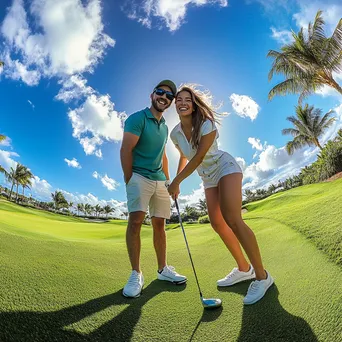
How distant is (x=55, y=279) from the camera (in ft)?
9.50

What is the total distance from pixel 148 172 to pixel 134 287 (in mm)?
1382

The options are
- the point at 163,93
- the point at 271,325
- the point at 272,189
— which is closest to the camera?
the point at 271,325

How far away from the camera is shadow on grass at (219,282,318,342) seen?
73.5 inches

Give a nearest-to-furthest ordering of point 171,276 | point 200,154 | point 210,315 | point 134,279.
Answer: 1. point 210,315
2. point 200,154
3. point 134,279
4. point 171,276

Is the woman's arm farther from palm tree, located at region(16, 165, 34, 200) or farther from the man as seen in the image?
palm tree, located at region(16, 165, 34, 200)

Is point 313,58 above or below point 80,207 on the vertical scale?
above

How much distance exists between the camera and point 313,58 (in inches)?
605

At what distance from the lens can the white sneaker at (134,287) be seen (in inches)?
107

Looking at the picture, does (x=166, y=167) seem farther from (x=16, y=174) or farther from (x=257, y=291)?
(x=16, y=174)

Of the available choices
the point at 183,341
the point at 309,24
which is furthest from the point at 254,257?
the point at 309,24

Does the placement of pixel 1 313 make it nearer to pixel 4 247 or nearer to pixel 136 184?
pixel 136 184

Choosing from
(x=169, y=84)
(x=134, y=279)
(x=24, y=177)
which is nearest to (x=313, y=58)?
(x=169, y=84)

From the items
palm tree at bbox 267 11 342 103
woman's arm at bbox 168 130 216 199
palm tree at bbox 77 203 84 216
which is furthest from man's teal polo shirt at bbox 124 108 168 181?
palm tree at bbox 77 203 84 216

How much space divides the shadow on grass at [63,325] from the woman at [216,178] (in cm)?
111
